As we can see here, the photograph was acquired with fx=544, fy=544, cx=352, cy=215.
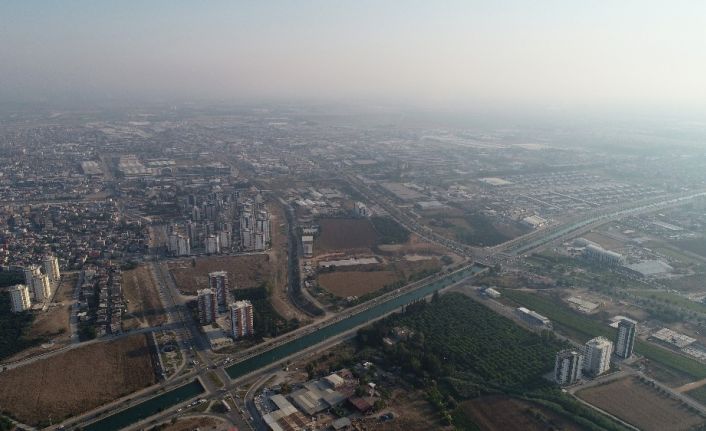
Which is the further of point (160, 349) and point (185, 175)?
point (185, 175)

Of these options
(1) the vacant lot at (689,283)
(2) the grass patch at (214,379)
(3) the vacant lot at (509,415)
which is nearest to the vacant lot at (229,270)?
(2) the grass patch at (214,379)

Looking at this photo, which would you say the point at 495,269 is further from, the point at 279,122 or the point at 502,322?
the point at 279,122

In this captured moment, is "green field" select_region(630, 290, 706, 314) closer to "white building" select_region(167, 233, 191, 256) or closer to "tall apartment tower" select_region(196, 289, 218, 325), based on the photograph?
"tall apartment tower" select_region(196, 289, 218, 325)

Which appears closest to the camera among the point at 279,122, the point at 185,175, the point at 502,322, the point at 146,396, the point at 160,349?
the point at 146,396

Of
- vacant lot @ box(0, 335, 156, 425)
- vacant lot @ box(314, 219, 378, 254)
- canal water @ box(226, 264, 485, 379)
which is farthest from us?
vacant lot @ box(314, 219, 378, 254)

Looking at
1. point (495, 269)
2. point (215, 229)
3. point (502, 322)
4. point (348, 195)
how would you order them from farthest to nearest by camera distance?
point (348, 195) < point (215, 229) < point (495, 269) < point (502, 322)

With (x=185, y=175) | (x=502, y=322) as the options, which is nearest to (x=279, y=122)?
(x=185, y=175)

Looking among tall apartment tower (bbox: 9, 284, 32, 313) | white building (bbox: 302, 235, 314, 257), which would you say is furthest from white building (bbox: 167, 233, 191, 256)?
tall apartment tower (bbox: 9, 284, 32, 313)
